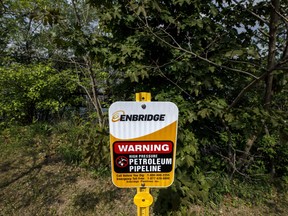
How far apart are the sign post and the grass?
1256mm

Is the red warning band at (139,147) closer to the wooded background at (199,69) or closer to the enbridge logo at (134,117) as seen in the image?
the enbridge logo at (134,117)

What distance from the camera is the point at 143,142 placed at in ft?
4.07

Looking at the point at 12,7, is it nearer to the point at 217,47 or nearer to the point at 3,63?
the point at 3,63

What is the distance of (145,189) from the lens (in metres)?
1.30

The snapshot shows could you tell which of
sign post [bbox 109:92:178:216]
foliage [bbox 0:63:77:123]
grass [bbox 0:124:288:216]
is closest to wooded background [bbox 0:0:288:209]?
grass [bbox 0:124:288:216]

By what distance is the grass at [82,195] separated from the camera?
2.75 m

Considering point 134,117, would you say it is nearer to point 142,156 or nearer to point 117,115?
point 117,115

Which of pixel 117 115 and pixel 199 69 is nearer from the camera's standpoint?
pixel 117 115

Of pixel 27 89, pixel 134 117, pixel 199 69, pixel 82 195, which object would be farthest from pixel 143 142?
pixel 27 89

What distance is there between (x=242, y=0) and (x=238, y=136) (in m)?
1.94

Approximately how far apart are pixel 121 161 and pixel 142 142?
0.56ft

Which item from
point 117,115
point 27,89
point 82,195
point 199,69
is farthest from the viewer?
point 27,89

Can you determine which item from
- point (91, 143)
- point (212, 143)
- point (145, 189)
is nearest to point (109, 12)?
point (91, 143)

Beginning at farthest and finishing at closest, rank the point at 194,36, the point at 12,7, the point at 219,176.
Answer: the point at 12,7 → the point at 219,176 → the point at 194,36
